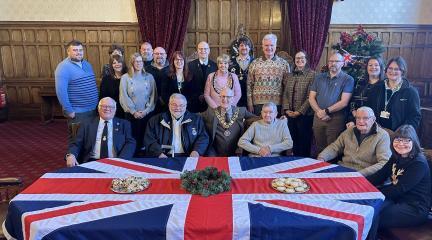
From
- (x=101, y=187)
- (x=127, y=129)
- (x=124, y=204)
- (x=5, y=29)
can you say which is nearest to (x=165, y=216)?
(x=124, y=204)

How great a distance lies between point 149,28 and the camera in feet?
21.8

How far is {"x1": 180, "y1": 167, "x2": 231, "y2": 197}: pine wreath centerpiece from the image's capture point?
2.29 metres

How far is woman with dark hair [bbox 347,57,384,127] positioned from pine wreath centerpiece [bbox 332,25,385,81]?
1.88 ft

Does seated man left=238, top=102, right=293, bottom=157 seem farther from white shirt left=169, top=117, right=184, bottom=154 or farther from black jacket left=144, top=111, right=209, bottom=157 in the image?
white shirt left=169, top=117, right=184, bottom=154

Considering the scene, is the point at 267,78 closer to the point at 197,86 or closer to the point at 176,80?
the point at 197,86

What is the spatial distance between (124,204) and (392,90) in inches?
106

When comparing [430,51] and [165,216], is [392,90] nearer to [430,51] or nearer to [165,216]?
[165,216]

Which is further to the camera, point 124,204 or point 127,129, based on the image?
point 127,129

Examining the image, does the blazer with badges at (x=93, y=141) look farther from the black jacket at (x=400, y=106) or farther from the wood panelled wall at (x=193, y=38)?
the wood panelled wall at (x=193, y=38)

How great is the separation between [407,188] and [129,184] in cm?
191

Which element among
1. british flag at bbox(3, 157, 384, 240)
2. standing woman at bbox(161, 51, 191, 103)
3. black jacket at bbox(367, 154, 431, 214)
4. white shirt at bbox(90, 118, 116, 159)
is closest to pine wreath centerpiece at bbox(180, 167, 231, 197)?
british flag at bbox(3, 157, 384, 240)

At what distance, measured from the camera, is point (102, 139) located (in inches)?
133

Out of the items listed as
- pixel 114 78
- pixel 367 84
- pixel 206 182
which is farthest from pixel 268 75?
pixel 206 182

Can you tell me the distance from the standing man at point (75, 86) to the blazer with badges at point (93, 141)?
0.65m
